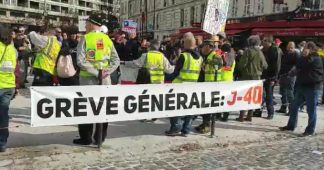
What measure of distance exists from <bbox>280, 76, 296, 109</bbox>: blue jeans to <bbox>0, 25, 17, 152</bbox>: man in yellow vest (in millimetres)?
7190

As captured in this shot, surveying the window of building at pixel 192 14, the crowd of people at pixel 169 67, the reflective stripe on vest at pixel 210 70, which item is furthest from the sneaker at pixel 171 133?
the window of building at pixel 192 14

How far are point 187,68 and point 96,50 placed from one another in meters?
1.91

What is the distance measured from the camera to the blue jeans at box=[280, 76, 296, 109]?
442 inches

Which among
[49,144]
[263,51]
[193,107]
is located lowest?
[49,144]

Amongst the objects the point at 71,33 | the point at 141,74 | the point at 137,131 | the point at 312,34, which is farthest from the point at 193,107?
the point at 312,34

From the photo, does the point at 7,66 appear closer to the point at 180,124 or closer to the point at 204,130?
the point at 180,124

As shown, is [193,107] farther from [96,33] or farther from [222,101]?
[96,33]

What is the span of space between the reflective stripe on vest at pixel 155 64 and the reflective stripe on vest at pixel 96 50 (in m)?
2.04

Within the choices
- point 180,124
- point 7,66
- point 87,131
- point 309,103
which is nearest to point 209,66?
point 180,124

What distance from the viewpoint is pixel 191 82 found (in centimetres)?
783

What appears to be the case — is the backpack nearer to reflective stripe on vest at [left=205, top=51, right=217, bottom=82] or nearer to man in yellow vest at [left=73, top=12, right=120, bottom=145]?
man in yellow vest at [left=73, top=12, right=120, bottom=145]

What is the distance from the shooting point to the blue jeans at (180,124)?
8078 millimetres

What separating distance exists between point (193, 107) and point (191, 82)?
0.46 metres

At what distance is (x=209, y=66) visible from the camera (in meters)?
8.37
